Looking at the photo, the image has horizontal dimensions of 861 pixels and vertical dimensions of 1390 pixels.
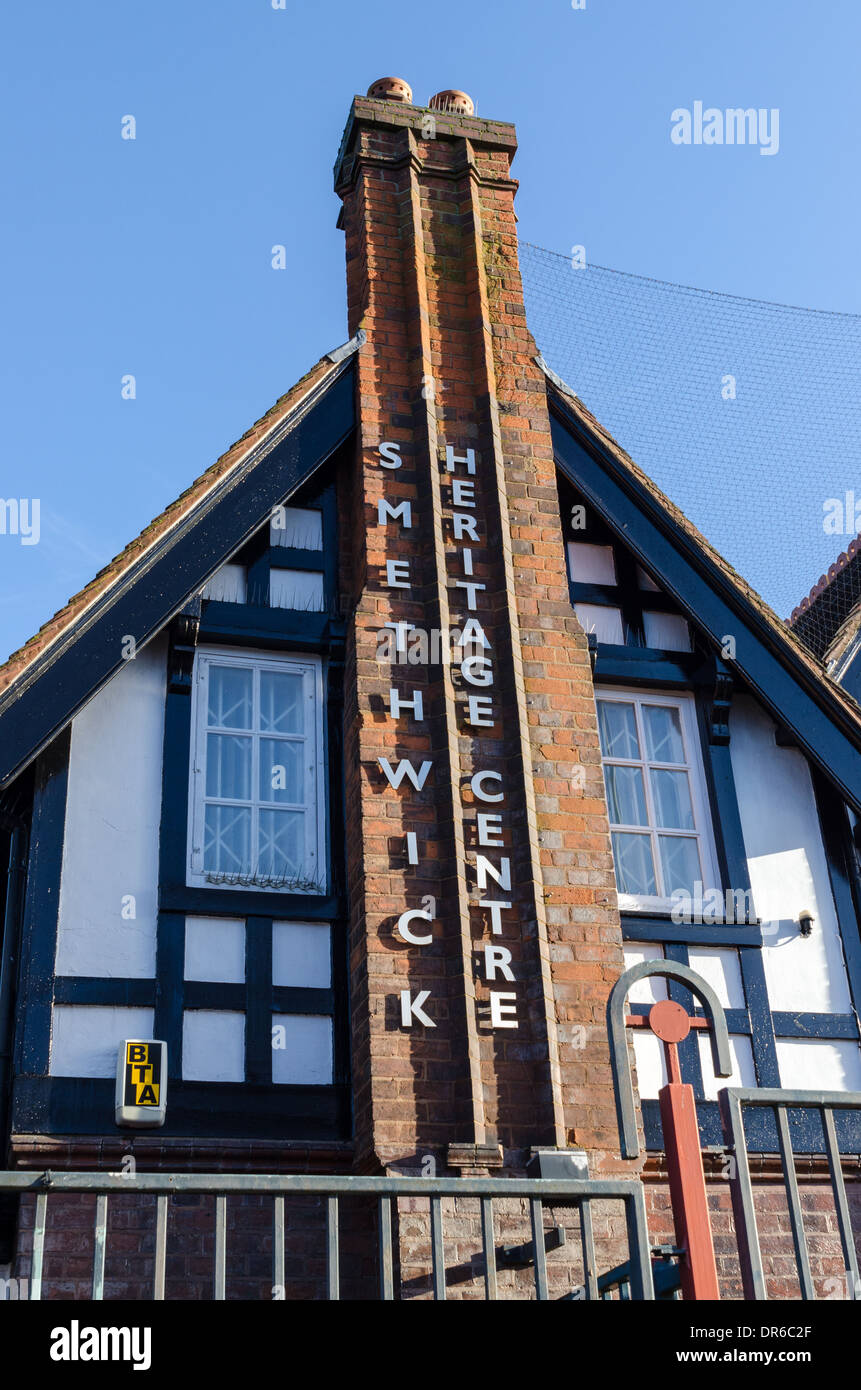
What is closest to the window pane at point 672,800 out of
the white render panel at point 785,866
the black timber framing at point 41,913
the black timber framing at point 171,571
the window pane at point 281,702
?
the white render panel at point 785,866

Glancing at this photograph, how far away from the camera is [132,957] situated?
7469 mm

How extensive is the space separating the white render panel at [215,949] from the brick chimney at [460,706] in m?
0.60

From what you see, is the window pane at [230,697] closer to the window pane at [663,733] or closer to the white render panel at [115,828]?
the white render panel at [115,828]

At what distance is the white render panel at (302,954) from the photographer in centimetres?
765

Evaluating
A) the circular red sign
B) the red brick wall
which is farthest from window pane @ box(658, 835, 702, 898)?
the circular red sign

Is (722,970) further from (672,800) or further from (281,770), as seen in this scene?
(281,770)

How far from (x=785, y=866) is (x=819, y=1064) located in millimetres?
1109

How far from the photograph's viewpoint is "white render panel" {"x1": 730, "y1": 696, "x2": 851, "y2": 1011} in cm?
830

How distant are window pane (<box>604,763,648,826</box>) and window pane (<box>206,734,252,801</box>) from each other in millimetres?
1944

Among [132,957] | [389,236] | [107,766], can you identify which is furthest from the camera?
[389,236]

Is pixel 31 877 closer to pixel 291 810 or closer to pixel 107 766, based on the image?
pixel 107 766

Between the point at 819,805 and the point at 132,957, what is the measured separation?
3948 millimetres

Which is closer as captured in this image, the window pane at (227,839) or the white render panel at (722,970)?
the window pane at (227,839)
